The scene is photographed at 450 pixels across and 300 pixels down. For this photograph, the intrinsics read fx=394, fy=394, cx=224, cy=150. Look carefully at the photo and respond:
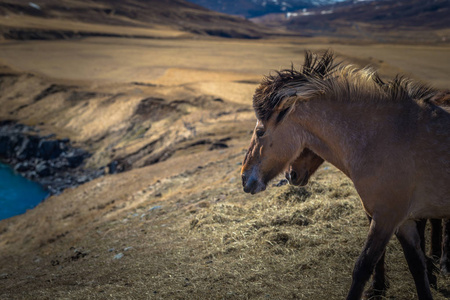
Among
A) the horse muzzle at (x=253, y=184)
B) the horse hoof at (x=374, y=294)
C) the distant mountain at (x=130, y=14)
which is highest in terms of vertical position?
the distant mountain at (x=130, y=14)

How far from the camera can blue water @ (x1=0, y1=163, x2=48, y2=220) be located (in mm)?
17984

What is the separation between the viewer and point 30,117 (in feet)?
82.4

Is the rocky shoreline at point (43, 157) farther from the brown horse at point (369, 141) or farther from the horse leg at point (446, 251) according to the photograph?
the horse leg at point (446, 251)

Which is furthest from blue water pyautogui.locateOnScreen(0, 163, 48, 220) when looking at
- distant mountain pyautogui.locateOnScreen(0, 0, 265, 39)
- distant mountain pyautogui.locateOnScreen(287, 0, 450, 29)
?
distant mountain pyautogui.locateOnScreen(287, 0, 450, 29)

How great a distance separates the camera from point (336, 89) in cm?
346

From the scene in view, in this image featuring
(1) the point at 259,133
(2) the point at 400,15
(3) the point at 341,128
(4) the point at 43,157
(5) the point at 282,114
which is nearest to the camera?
(3) the point at 341,128

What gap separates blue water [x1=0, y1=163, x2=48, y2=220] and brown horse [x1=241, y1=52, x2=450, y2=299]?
55.6ft

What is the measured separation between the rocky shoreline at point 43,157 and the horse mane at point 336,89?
54.0 feet

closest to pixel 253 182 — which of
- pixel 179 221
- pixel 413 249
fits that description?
pixel 413 249

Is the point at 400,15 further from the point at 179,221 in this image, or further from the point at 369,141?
the point at 369,141

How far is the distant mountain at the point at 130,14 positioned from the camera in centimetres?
8156

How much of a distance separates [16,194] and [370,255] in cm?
2009

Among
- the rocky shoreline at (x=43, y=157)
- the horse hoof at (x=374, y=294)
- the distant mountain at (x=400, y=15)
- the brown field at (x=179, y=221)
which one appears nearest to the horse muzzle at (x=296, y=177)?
the brown field at (x=179, y=221)

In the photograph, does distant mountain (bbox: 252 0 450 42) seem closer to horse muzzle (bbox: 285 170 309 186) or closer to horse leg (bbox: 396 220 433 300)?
horse muzzle (bbox: 285 170 309 186)
